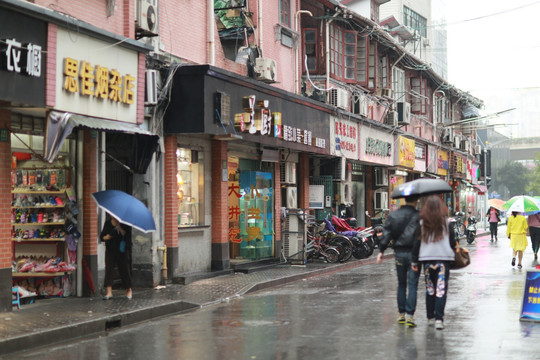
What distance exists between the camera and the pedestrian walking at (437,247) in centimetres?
1003

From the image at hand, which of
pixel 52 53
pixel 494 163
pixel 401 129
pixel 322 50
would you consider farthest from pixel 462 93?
pixel 494 163

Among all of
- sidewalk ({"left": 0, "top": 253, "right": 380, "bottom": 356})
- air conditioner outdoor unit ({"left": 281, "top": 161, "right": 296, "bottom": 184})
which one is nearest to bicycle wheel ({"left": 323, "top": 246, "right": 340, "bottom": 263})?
air conditioner outdoor unit ({"left": 281, "top": 161, "right": 296, "bottom": 184})

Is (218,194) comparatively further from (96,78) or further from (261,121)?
(96,78)

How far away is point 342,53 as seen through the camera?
27969mm

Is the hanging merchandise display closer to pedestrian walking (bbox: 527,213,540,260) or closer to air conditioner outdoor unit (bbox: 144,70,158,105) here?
air conditioner outdoor unit (bbox: 144,70,158,105)

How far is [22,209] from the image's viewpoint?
13641 mm

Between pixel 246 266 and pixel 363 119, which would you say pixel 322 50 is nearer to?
pixel 363 119

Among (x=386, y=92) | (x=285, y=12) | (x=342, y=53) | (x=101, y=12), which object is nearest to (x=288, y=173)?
(x=285, y=12)

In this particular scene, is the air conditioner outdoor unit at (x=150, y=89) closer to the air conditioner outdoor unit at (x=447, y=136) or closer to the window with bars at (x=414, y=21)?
the air conditioner outdoor unit at (x=447, y=136)

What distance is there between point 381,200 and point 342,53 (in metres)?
7.60

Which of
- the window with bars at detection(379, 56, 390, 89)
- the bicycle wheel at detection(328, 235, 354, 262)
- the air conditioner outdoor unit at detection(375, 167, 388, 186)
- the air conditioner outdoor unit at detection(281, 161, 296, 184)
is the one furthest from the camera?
the air conditioner outdoor unit at detection(375, 167, 388, 186)

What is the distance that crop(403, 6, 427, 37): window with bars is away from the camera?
158 ft

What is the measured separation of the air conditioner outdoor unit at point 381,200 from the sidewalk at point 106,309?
15.0 metres

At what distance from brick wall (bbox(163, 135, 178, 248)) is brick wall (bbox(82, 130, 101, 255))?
265cm
